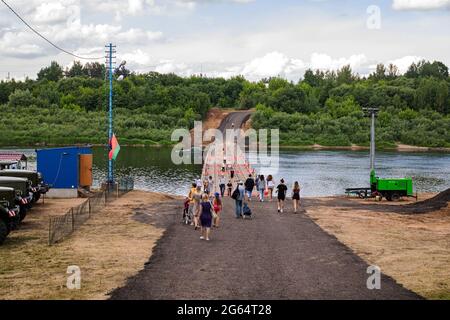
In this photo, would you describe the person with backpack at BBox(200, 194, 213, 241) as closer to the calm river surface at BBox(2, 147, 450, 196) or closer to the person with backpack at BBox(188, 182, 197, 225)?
the person with backpack at BBox(188, 182, 197, 225)

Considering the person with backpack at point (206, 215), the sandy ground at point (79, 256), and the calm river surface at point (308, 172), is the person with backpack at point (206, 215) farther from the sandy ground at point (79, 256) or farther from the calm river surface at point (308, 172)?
the calm river surface at point (308, 172)

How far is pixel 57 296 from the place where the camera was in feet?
50.3

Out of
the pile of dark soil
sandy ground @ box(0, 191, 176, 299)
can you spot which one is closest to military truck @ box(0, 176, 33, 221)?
sandy ground @ box(0, 191, 176, 299)

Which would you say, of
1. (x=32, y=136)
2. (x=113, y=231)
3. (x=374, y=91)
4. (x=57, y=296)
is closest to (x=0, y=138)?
(x=32, y=136)

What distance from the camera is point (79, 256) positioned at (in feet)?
66.9

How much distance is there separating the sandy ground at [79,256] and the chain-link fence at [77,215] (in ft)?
1.15

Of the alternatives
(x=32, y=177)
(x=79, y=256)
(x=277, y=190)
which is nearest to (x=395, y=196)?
(x=277, y=190)

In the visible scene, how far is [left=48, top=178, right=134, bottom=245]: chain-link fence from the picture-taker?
79.3 ft

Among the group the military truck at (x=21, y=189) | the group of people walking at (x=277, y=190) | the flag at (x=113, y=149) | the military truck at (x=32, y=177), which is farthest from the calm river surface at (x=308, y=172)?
the military truck at (x=21, y=189)

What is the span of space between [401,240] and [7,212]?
14.2m

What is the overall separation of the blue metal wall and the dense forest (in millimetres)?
92558

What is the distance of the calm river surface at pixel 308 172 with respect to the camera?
62.3 metres
